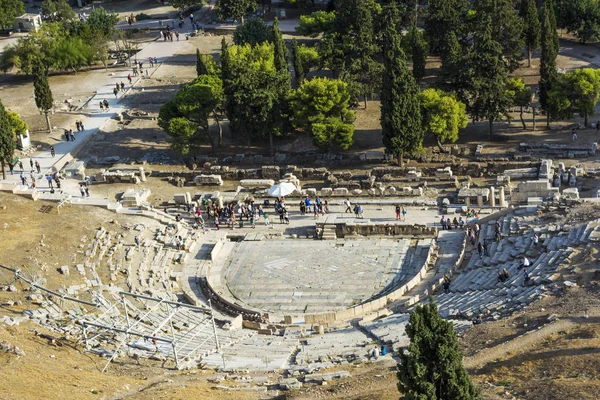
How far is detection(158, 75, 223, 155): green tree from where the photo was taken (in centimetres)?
7838

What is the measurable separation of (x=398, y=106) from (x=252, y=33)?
31883 mm

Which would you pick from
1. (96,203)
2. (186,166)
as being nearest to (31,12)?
(186,166)

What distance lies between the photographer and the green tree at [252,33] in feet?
326

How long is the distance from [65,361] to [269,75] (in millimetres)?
38664

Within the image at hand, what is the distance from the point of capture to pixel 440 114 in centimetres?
7469

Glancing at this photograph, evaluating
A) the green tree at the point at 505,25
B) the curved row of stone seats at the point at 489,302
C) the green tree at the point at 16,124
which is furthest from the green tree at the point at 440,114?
the green tree at the point at 16,124

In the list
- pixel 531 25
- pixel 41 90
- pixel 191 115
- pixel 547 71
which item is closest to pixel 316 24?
pixel 531 25

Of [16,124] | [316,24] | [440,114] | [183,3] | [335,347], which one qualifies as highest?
[183,3]

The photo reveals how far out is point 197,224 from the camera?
219 feet

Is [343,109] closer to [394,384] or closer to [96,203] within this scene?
[96,203]

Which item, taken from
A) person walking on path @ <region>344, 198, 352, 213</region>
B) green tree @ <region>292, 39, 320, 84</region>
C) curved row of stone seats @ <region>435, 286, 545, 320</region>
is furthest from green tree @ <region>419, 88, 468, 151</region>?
curved row of stone seats @ <region>435, 286, 545, 320</region>

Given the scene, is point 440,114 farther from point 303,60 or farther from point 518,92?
point 303,60

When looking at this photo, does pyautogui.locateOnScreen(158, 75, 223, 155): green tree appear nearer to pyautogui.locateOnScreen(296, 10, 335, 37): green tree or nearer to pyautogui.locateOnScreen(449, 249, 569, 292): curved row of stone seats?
pyautogui.locateOnScreen(296, 10, 335, 37): green tree

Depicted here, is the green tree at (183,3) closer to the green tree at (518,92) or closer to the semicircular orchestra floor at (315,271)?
the green tree at (518,92)
